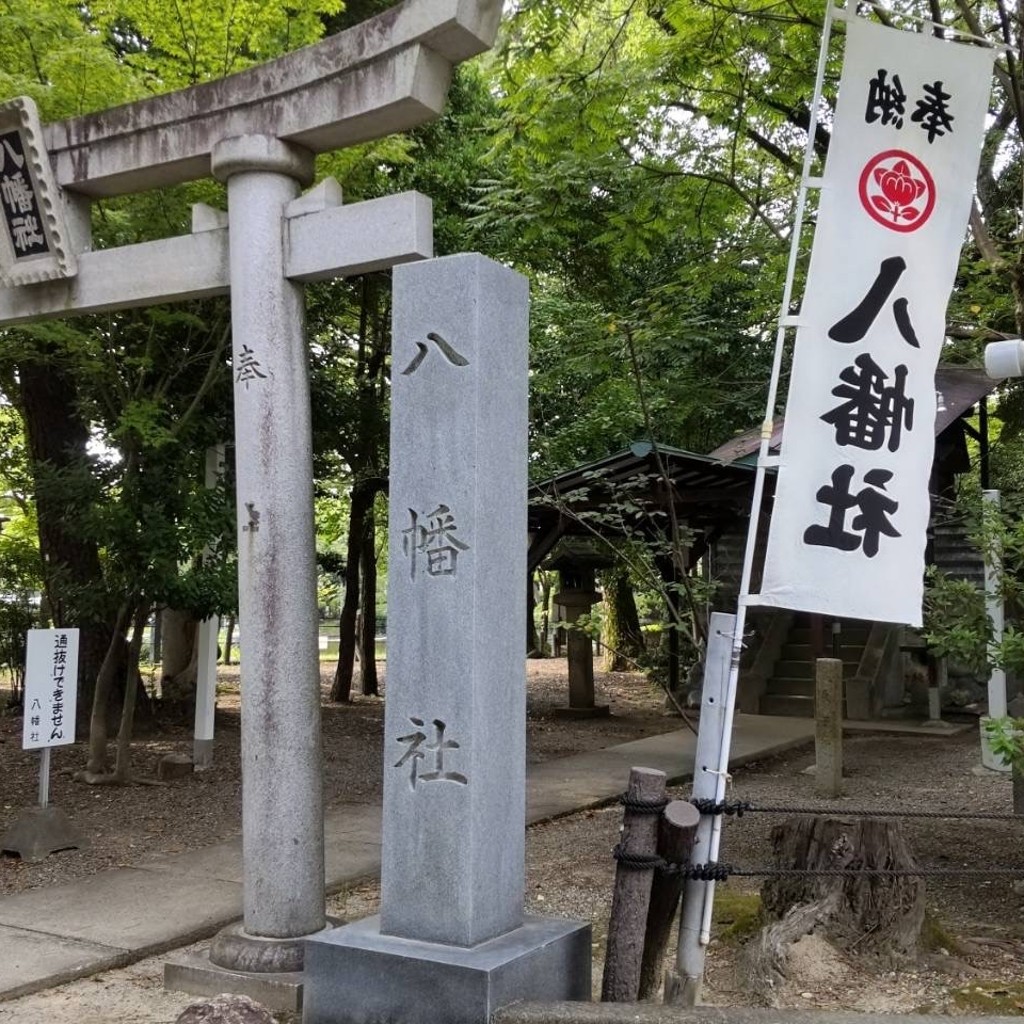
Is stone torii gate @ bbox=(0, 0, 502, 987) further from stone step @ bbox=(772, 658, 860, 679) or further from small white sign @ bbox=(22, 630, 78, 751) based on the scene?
stone step @ bbox=(772, 658, 860, 679)

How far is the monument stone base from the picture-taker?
3.96m

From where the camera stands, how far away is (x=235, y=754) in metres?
12.0

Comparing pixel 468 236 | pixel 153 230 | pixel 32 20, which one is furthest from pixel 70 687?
pixel 468 236

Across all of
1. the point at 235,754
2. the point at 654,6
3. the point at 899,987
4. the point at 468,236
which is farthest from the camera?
the point at 468,236

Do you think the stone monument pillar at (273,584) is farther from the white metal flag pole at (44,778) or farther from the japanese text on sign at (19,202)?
the white metal flag pole at (44,778)

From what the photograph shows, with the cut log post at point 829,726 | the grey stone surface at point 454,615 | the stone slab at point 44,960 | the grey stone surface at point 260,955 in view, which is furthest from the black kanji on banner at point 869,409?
the cut log post at point 829,726

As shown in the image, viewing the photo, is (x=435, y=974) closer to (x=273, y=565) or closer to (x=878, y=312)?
(x=273, y=565)

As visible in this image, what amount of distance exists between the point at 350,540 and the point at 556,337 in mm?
4477

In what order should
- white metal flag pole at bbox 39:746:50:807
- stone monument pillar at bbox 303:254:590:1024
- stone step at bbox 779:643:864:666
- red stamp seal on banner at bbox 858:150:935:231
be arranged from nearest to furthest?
1. stone monument pillar at bbox 303:254:590:1024
2. red stamp seal on banner at bbox 858:150:935:231
3. white metal flag pole at bbox 39:746:50:807
4. stone step at bbox 779:643:864:666

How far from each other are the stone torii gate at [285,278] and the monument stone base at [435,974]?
3.22 ft

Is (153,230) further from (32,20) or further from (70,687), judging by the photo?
(70,687)

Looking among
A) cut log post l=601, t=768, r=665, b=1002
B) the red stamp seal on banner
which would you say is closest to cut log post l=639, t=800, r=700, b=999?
cut log post l=601, t=768, r=665, b=1002

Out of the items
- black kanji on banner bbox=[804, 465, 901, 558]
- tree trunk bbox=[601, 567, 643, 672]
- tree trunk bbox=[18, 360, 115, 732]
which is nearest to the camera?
black kanji on banner bbox=[804, 465, 901, 558]

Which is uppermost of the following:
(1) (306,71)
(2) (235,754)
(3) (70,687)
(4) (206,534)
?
(1) (306,71)
